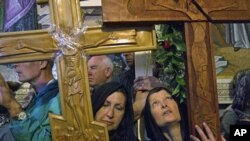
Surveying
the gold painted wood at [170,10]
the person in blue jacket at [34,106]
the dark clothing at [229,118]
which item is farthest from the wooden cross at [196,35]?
the person in blue jacket at [34,106]

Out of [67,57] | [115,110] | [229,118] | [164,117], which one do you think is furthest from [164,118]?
[67,57]

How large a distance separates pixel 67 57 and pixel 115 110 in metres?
0.24

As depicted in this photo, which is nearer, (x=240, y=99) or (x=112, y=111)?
(x=112, y=111)

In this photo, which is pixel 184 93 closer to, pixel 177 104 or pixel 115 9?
pixel 177 104

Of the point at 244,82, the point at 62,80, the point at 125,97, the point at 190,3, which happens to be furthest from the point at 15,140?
the point at 244,82

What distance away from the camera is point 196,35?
148 cm

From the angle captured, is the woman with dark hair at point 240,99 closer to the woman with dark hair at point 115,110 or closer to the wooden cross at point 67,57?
the woman with dark hair at point 115,110

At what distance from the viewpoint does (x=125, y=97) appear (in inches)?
58.1

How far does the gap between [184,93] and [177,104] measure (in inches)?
1.8

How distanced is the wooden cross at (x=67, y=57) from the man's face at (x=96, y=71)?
0.05m

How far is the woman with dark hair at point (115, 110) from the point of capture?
1445 millimetres

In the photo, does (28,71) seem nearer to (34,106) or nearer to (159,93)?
(34,106)

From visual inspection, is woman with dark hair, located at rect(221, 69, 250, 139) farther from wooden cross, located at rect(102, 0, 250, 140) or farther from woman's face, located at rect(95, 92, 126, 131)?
woman's face, located at rect(95, 92, 126, 131)

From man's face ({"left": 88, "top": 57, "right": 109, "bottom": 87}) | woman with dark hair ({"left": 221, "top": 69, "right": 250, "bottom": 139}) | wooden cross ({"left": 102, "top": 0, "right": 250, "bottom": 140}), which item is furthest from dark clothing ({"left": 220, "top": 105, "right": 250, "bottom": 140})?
man's face ({"left": 88, "top": 57, "right": 109, "bottom": 87})
